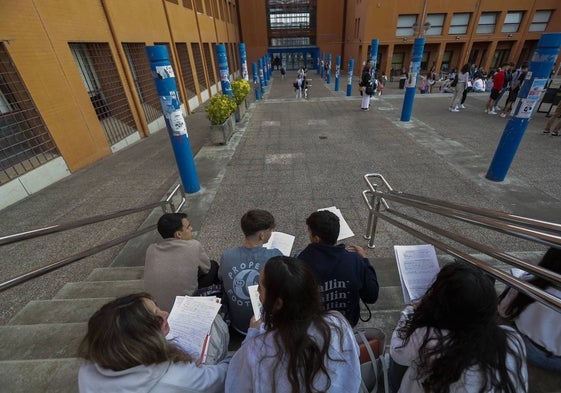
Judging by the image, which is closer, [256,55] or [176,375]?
[176,375]

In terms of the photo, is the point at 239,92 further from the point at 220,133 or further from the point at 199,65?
the point at 199,65

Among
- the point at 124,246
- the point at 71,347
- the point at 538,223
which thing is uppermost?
the point at 538,223

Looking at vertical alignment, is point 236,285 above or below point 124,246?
above

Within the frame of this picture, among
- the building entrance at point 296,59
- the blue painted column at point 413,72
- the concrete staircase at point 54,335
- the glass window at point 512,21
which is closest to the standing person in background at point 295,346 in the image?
the concrete staircase at point 54,335

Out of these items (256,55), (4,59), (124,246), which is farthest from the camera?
(256,55)

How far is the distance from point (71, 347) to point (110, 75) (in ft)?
28.3

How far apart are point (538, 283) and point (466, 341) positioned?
97cm

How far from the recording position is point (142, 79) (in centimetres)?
1027

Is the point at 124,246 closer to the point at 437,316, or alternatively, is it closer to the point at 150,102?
the point at 437,316

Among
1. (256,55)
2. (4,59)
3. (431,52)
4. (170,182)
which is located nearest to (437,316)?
(170,182)

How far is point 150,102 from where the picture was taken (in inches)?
421

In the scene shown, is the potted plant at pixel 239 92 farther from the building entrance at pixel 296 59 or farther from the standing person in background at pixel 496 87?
the building entrance at pixel 296 59

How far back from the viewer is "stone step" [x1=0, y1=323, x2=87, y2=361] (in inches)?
85.7

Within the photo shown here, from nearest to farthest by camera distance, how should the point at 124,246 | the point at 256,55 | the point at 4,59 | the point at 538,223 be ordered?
1. the point at 538,223
2. the point at 124,246
3. the point at 4,59
4. the point at 256,55
